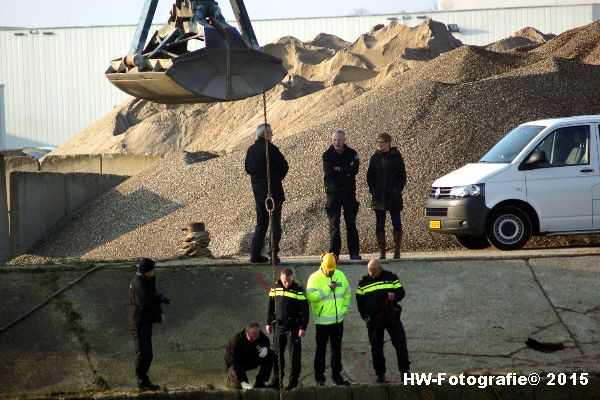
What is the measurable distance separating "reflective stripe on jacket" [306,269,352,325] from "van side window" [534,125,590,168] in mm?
5638

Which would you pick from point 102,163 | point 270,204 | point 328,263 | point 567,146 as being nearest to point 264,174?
point 270,204

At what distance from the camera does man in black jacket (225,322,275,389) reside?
45.1 feet

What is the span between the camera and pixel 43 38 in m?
62.8

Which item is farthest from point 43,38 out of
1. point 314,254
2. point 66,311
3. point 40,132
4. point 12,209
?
point 66,311

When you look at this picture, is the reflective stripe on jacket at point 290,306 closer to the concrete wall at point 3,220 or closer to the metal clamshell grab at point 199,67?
the metal clamshell grab at point 199,67

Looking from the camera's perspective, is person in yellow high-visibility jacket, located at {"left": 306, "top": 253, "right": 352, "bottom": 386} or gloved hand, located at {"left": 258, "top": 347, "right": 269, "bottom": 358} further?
gloved hand, located at {"left": 258, "top": 347, "right": 269, "bottom": 358}

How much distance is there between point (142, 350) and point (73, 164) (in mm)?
23197

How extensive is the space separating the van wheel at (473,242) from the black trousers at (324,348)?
618 cm

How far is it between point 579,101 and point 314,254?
23.7ft

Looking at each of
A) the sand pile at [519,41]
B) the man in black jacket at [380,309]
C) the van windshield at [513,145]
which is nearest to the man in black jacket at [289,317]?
the man in black jacket at [380,309]

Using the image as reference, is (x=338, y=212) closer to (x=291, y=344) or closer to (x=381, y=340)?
(x=381, y=340)

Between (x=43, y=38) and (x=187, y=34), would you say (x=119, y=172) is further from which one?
(x=43, y=38)

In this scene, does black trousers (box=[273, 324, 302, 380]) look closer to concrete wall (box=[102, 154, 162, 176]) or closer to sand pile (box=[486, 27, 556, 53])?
concrete wall (box=[102, 154, 162, 176])

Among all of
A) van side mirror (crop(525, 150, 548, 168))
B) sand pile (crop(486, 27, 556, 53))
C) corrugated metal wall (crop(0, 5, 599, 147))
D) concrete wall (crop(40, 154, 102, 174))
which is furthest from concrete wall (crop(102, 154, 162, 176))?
corrugated metal wall (crop(0, 5, 599, 147))
